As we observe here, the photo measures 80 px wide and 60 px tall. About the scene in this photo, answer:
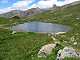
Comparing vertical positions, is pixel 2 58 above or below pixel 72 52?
below

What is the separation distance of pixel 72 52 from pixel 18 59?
5.75 metres

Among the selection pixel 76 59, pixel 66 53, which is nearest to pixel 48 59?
pixel 66 53

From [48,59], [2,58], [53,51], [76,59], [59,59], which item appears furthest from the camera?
[2,58]

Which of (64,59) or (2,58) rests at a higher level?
(64,59)

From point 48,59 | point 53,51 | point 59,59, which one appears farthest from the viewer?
point 53,51

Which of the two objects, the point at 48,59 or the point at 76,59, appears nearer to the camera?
the point at 76,59

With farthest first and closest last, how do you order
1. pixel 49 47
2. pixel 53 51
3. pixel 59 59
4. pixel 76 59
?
pixel 49 47
pixel 53 51
pixel 59 59
pixel 76 59

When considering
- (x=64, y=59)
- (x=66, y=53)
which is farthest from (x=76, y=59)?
(x=66, y=53)

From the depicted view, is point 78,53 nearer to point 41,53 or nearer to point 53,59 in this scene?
point 53,59

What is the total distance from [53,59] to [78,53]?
1940 millimetres

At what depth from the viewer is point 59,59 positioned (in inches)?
575

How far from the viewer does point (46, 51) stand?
765 inches

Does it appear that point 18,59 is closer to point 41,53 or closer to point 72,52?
point 41,53

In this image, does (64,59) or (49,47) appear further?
(49,47)
